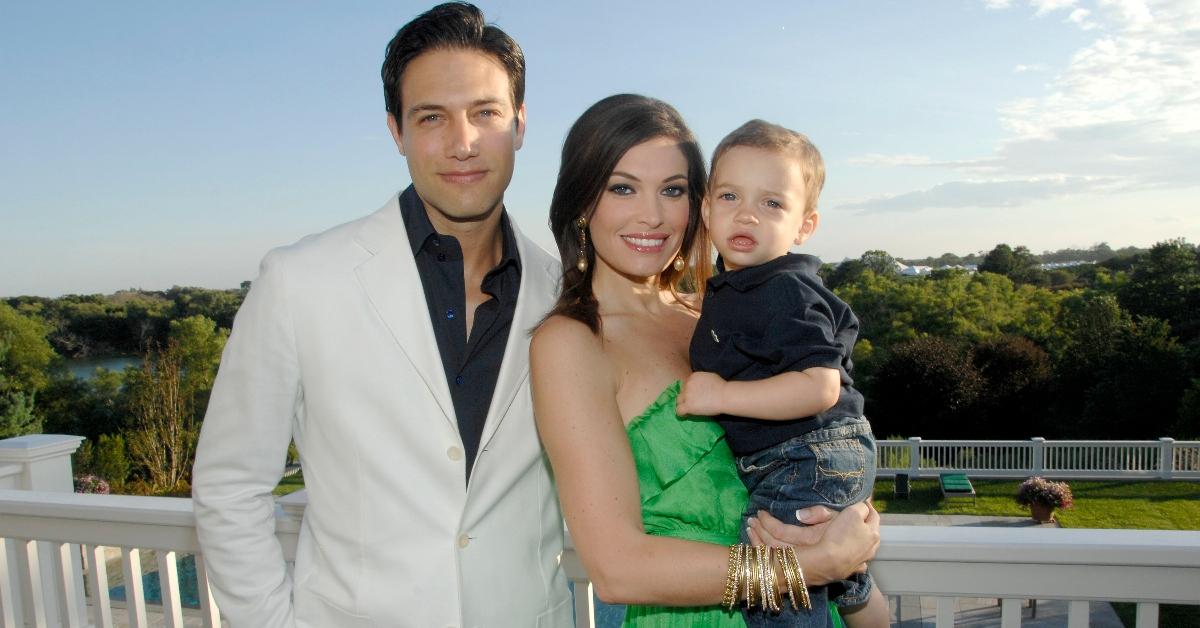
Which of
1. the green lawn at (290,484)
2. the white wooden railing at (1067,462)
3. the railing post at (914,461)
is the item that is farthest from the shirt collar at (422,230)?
the green lawn at (290,484)

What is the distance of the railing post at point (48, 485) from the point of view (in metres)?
2.49

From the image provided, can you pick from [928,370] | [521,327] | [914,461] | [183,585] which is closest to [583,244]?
[521,327]

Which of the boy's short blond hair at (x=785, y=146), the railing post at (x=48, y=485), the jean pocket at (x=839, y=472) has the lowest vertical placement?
the railing post at (x=48, y=485)

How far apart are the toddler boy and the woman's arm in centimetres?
19

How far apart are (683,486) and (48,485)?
251cm

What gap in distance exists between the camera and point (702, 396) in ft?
5.01

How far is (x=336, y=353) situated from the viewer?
1.47 m

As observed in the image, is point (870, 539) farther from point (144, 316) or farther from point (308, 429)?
point (144, 316)

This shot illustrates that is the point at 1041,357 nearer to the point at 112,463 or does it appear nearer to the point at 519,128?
the point at 112,463

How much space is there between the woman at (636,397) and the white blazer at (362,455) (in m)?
0.16

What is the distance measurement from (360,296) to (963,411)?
41260 millimetres

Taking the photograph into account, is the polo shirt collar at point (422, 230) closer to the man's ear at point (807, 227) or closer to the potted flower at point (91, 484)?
the man's ear at point (807, 227)

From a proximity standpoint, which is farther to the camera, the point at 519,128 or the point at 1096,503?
the point at 1096,503

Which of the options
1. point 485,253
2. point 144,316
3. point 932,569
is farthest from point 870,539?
point 144,316
